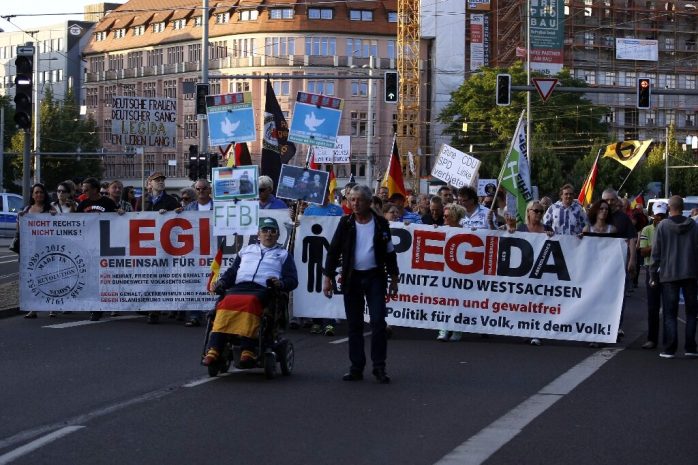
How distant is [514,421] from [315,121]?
10440mm

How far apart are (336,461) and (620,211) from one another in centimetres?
1016

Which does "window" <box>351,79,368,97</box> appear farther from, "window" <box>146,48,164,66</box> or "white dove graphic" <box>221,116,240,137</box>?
"white dove graphic" <box>221,116,240,137</box>

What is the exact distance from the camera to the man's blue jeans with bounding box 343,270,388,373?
1239cm

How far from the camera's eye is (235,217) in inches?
678

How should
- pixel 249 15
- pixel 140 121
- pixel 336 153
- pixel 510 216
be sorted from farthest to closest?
pixel 249 15 < pixel 336 153 < pixel 140 121 < pixel 510 216

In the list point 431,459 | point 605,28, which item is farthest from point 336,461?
point 605,28

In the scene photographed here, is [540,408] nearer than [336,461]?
No

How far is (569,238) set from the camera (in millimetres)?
16562

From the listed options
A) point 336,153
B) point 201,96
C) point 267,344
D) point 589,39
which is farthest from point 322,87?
point 267,344

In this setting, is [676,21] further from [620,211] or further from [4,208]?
[620,211]

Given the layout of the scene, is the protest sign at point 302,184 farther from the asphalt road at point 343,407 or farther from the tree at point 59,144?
the tree at point 59,144

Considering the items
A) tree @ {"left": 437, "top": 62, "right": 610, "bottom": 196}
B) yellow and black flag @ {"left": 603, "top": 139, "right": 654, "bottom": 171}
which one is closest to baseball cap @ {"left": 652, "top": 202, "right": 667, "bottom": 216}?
yellow and black flag @ {"left": 603, "top": 139, "right": 654, "bottom": 171}

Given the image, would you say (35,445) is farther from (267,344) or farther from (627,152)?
(627,152)

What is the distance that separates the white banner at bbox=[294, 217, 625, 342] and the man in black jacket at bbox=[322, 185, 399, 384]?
4.26 m
